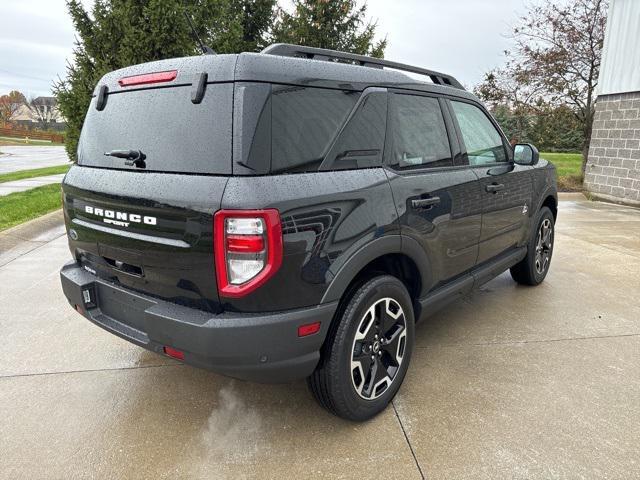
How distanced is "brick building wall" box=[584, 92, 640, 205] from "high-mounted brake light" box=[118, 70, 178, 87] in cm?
1023

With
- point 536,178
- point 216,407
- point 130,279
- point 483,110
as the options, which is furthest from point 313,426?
point 536,178

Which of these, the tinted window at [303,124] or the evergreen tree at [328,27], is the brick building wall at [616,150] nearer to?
the evergreen tree at [328,27]

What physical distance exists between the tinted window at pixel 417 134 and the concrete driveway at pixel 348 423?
4.45 feet

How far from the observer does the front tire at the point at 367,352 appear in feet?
7.61

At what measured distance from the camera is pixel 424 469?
87.0 inches

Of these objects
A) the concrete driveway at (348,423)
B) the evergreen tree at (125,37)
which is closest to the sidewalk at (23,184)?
the evergreen tree at (125,37)

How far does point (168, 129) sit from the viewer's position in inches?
88.1

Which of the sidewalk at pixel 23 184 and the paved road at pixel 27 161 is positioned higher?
the sidewalk at pixel 23 184

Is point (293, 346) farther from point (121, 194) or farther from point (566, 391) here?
point (566, 391)

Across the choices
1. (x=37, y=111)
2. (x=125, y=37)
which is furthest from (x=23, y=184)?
(x=37, y=111)

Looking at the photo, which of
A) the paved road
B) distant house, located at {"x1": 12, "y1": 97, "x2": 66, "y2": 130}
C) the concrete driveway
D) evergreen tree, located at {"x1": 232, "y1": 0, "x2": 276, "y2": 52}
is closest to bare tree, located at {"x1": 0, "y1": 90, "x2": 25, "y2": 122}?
distant house, located at {"x1": 12, "y1": 97, "x2": 66, "y2": 130}

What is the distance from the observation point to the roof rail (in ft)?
8.11

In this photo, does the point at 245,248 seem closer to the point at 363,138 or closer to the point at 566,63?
the point at 363,138

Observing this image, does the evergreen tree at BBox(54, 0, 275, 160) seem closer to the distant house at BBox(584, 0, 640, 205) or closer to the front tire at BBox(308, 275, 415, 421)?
the front tire at BBox(308, 275, 415, 421)
